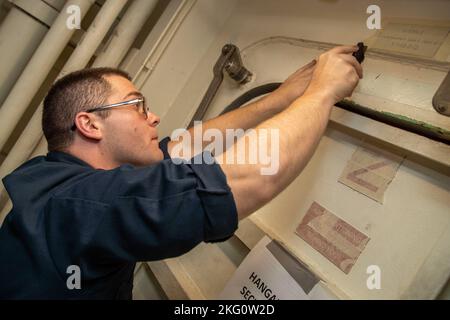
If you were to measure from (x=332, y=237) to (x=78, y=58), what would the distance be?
929 millimetres

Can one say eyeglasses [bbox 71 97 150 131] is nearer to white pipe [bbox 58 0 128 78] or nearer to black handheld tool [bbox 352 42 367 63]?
white pipe [bbox 58 0 128 78]

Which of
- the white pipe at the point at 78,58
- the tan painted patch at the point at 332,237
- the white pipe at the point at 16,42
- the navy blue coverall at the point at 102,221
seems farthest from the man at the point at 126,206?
the white pipe at the point at 16,42

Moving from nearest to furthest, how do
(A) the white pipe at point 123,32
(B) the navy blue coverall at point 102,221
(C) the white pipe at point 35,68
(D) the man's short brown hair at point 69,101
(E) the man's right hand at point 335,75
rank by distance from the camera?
(B) the navy blue coverall at point 102,221 < (E) the man's right hand at point 335,75 < (D) the man's short brown hair at point 69,101 < (C) the white pipe at point 35,68 < (A) the white pipe at point 123,32

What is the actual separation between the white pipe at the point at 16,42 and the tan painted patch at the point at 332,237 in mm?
1054

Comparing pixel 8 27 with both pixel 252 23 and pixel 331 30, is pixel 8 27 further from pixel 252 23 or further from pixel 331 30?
pixel 331 30

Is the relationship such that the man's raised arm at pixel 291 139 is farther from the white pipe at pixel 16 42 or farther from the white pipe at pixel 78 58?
the white pipe at pixel 16 42

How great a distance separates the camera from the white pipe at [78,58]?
1.00 meters

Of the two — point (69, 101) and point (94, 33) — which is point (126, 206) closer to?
point (69, 101)

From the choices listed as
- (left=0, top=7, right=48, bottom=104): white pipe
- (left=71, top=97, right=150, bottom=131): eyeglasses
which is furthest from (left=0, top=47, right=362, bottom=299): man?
(left=0, top=7, right=48, bottom=104): white pipe

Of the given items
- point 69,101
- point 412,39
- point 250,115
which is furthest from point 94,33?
point 412,39

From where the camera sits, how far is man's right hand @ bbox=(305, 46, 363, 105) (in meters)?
0.64

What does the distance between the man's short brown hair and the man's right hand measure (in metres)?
0.49
